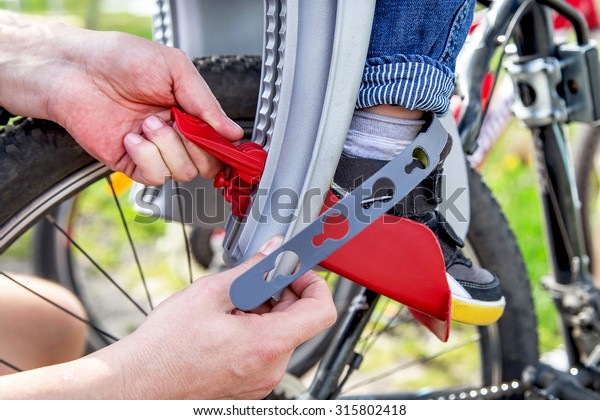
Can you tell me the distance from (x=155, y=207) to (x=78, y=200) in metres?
0.52

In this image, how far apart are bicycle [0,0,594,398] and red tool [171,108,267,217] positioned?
3 cm

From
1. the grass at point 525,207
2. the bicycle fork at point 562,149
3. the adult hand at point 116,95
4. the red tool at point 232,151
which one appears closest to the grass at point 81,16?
the grass at point 525,207

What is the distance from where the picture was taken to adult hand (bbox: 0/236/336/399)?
0.71 metres

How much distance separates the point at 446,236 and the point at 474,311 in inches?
4.3

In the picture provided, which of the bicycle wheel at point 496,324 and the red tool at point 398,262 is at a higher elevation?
the red tool at point 398,262

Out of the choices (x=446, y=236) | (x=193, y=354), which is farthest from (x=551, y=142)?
(x=193, y=354)

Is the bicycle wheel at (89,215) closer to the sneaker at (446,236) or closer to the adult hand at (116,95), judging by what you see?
the adult hand at (116,95)

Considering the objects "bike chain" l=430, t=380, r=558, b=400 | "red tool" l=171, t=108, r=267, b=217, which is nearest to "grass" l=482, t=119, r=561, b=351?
"bike chain" l=430, t=380, r=558, b=400

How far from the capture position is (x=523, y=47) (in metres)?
1.20

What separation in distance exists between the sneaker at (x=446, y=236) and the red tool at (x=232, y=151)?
3.9 inches

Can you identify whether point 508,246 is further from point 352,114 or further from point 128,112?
point 128,112

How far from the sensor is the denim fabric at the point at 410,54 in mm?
786

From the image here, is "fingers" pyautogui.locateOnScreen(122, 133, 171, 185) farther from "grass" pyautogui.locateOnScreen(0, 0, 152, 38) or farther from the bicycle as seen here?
"grass" pyautogui.locateOnScreen(0, 0, 152, 38)
